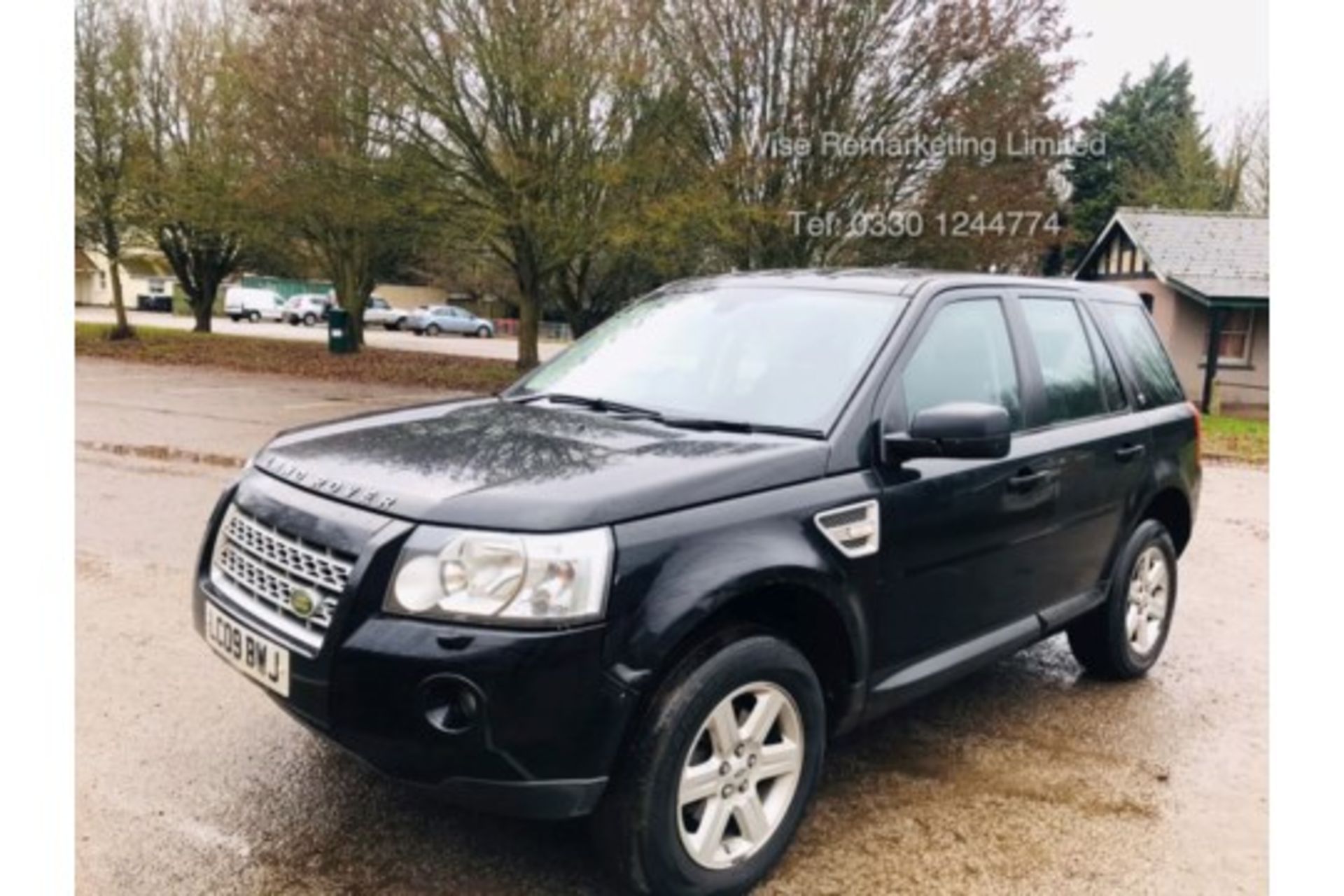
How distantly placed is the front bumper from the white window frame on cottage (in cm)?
2591

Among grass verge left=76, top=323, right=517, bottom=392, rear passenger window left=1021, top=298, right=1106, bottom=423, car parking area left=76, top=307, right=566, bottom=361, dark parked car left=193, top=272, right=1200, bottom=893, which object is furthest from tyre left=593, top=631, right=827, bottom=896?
car parking area left=76, top=307, right=566, bottom=361

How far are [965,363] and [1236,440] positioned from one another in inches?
601

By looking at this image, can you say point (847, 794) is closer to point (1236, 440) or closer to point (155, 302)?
point (1236, 440)

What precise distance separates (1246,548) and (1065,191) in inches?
711

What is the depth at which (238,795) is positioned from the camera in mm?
3400

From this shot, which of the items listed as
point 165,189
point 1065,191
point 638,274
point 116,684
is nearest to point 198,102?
point 165,189

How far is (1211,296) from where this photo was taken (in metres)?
23.4

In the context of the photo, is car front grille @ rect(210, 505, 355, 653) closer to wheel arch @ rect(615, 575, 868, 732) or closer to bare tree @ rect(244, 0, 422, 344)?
wheel arch @ rect(615, 575, 868, 732)

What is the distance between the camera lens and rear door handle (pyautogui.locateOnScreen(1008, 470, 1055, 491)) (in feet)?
12.4

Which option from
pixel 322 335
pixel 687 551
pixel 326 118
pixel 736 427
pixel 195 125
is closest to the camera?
pixel 687 551

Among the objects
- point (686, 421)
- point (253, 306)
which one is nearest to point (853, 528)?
point (686, 421)

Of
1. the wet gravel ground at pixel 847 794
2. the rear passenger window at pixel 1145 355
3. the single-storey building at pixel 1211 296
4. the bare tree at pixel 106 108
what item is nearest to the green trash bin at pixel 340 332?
the bare tree at pixel 106 108

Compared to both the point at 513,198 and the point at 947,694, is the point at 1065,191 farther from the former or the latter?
the point at 947,694

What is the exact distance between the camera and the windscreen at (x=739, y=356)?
11.3ft
